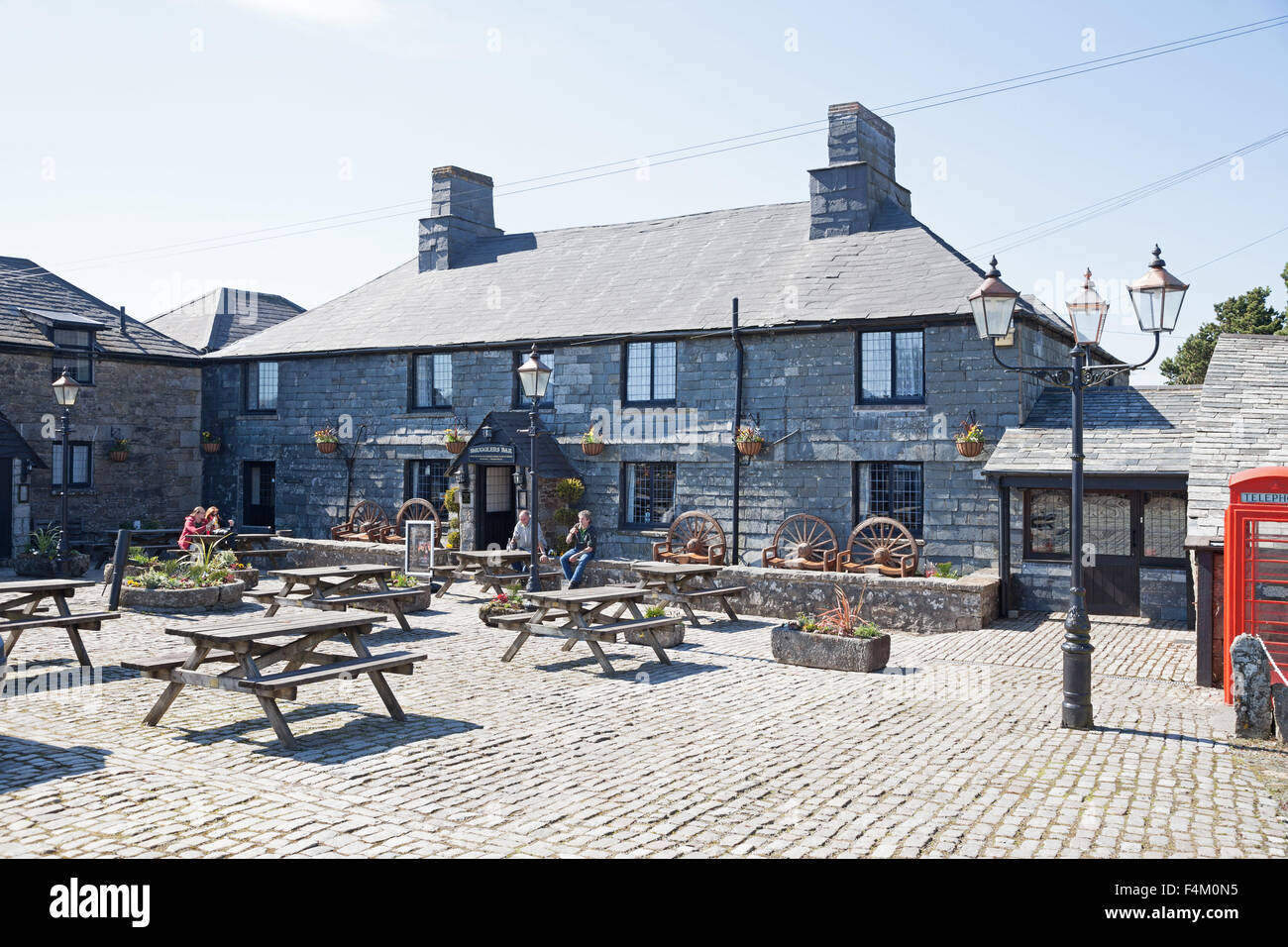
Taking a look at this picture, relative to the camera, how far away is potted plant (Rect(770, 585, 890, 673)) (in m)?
12.0

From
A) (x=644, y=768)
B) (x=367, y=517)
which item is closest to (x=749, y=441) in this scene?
(x=367, y=517)

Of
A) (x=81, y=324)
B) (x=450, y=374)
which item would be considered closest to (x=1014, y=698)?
(x=450, y=374)

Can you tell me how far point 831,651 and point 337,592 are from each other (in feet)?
22.1

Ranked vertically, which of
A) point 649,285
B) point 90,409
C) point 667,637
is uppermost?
point 649,285

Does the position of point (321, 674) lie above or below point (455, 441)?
below

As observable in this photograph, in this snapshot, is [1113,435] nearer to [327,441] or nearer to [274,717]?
[274,717]

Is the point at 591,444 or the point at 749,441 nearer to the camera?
the point at 749,441

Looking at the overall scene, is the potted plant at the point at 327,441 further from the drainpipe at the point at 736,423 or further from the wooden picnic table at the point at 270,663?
the wooden picnic table at the point at 270,663

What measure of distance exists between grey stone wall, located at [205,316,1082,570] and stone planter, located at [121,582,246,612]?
5.88 m

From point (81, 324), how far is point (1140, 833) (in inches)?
1006

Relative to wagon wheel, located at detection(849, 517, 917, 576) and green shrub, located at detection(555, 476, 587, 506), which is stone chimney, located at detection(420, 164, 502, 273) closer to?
green shrub, located at detection(555, 476, 587, 506)

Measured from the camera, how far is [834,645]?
39.6 feet

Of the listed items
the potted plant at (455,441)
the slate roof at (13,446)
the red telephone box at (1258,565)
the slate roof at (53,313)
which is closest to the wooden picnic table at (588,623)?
the red telephone box at (1258,565)
